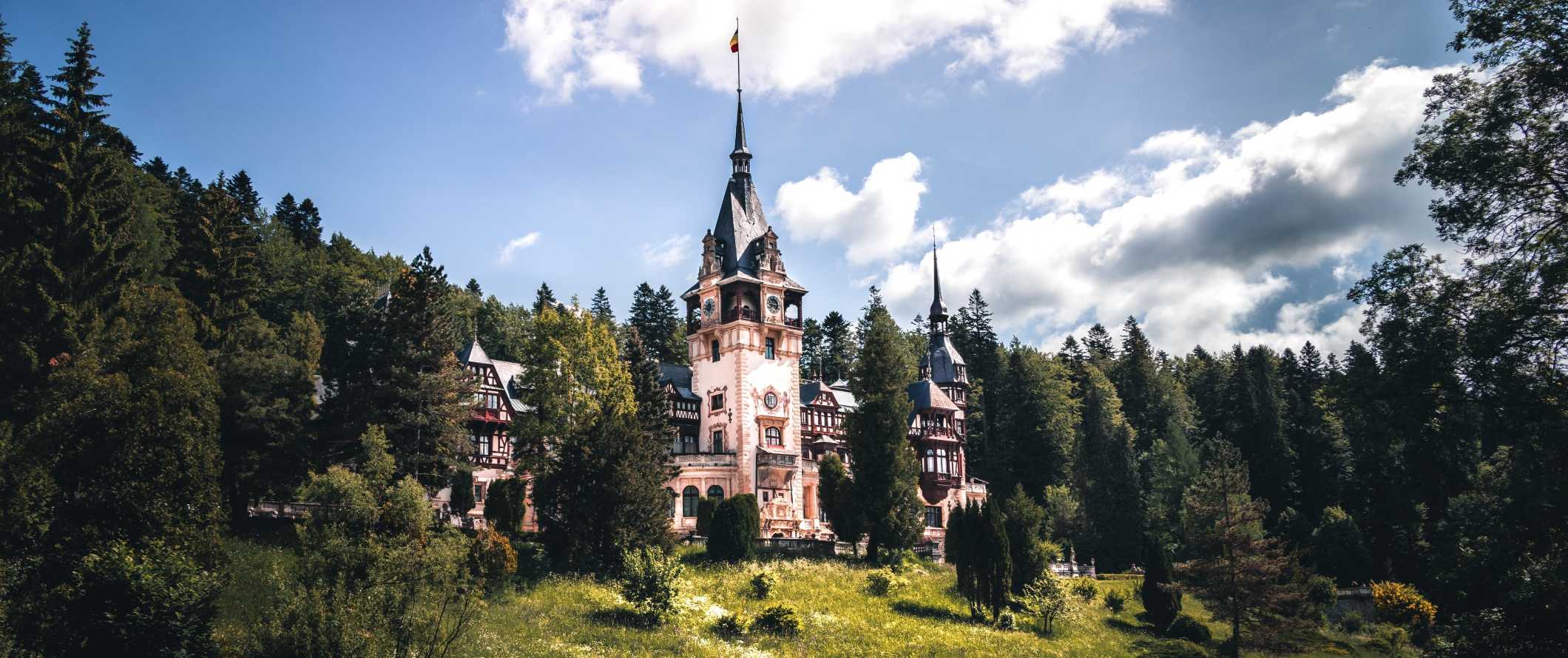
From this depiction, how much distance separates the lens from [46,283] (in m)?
38.7

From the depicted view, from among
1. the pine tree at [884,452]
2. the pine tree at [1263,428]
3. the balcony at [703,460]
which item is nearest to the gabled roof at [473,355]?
the balcony at [703,460]

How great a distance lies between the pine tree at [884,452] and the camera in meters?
54.5

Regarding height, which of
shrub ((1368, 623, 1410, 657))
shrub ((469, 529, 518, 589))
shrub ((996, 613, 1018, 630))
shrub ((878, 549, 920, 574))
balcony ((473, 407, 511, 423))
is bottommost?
shrub ((1368, 623, 1410, 657))

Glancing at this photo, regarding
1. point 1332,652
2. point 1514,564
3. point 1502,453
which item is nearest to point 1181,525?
point 1332,652

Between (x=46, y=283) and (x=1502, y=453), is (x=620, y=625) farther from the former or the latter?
(x=1502, y=453)

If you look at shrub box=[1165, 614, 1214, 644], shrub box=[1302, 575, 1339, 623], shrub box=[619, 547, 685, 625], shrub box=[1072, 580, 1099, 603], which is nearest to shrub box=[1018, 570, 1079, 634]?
shrub box=[1165, 614, 1214, 644]

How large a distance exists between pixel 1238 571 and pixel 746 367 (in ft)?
104

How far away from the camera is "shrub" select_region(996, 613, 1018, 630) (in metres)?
45.6

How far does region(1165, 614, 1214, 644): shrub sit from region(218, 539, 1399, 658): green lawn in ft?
4.15

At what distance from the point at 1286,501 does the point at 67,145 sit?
78.8 metres

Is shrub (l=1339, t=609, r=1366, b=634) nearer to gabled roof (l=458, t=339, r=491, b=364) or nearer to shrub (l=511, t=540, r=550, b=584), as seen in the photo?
shrub (l=511, t=540, r=550, b=584)

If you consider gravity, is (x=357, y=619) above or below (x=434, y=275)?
below

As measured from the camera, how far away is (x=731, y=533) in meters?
49.3

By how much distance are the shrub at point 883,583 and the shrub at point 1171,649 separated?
1063 centimetres
